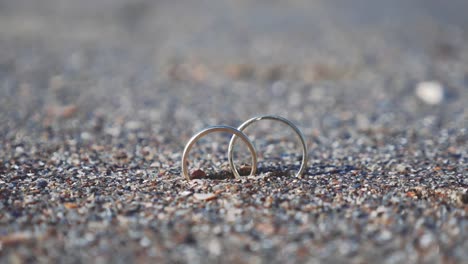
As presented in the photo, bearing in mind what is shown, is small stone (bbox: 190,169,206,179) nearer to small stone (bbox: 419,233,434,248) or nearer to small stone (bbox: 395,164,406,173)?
→ small stone (bbox: 395,164,406,173)

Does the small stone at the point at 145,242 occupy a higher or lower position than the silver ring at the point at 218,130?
lower

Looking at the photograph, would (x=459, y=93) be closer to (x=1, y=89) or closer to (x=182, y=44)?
(x=182, y=44)

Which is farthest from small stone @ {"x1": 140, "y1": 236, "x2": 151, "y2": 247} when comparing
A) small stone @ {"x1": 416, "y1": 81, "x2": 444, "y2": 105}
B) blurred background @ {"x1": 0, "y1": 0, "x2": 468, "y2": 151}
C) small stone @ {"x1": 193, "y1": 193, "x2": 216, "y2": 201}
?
small stone @ {"x1": 416, "y1": 81, "x2": 444, "y2": 105}

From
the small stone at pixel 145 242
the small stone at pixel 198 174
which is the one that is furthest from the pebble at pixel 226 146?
the small stone at pixel 198 174

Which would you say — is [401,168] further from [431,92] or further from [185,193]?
[431,92]

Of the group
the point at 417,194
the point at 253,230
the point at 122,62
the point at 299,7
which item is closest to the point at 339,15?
the point at 299,7

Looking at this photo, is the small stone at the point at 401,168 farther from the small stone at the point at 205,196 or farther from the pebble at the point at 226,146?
the small stone at the point at 205,196

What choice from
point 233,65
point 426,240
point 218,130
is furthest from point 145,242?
point 233,65
